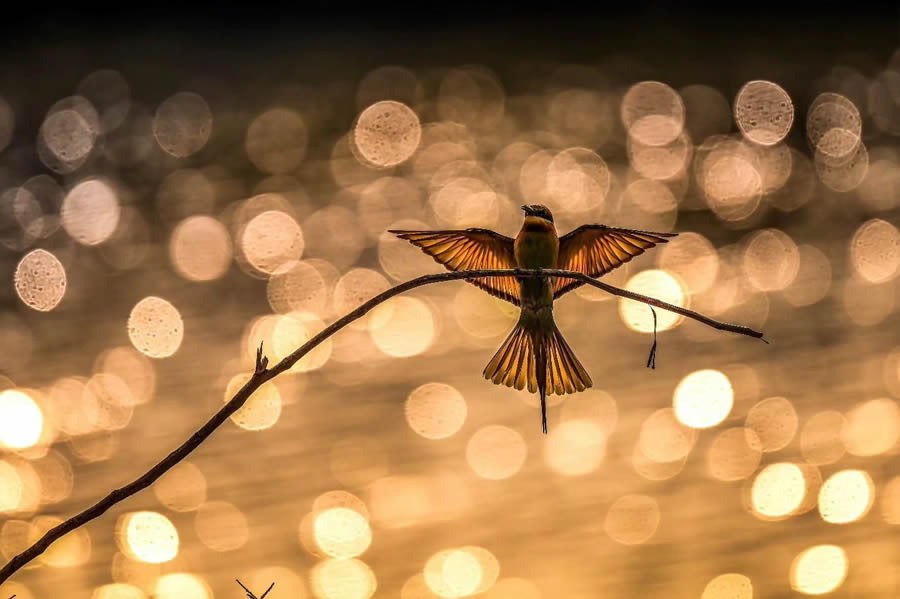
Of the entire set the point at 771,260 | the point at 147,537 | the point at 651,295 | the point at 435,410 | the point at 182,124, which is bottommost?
the point at 147,537

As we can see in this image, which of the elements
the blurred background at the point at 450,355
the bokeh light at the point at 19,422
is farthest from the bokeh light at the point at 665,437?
the bokeh light at the point at 19,422

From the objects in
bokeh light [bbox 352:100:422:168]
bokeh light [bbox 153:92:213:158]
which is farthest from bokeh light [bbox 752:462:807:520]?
bokeh light [bbox 153:92:213:158]

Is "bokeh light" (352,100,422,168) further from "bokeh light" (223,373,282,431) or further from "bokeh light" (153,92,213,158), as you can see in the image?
"bokeh light" (223,373,282,431)

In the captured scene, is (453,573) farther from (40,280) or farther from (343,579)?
(40,280)

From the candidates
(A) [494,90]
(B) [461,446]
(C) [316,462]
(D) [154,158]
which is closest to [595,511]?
(B) [461,446]

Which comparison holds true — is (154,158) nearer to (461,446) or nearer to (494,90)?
(494,90)

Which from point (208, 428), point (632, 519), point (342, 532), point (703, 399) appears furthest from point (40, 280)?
point (208, 428)
